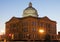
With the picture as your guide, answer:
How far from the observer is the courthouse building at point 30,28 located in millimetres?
92812

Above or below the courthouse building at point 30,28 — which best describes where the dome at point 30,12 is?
above

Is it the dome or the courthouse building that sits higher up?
the dome

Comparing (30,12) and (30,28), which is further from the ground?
(30,12)

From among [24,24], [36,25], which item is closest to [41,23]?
[36,25]

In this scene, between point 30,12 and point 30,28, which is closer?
point 30,28

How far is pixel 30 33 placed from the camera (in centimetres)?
9262

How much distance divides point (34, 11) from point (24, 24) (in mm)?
16648

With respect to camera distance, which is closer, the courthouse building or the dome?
the courthouse building

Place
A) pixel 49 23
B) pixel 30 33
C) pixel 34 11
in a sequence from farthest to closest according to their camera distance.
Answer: pixel 34 11, pixel 49 23, pixel 30 33

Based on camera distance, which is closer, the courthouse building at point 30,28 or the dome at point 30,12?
the courthouse building at point 30,28

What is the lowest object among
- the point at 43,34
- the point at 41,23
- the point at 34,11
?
the point at 43,34

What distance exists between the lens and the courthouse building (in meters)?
92.8

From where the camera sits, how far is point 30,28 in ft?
305

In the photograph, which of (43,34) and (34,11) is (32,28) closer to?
(43,34)
